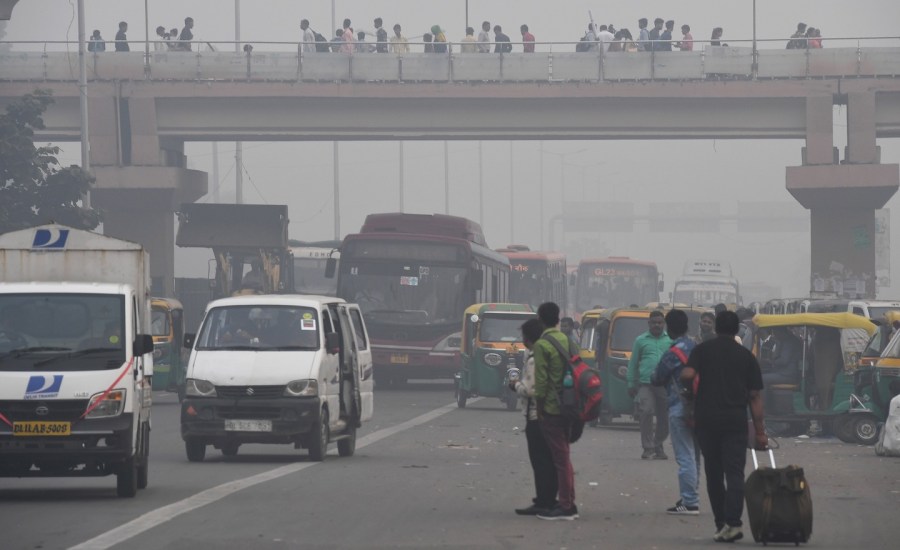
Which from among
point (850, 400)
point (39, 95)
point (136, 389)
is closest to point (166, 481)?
point (136, 389)

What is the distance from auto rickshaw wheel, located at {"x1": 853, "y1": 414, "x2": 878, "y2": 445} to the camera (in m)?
22.5

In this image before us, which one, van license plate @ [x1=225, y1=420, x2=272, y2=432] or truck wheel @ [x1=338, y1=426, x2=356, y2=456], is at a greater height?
van license plate @ [x1=225, y1=420, x2=272, y2=432]

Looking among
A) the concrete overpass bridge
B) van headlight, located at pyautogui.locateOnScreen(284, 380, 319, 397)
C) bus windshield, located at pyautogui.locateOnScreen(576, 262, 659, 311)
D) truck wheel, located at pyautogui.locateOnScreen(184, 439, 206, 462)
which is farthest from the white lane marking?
bus windshield, located at pyautogui.locateOnScreen(576, 262, 659, 311)

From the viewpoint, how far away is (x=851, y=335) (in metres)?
23.9

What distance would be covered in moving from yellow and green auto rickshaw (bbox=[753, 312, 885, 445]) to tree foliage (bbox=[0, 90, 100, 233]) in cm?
2356

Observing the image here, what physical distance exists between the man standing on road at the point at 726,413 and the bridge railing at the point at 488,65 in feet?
123

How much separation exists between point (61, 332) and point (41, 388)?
0.63 m

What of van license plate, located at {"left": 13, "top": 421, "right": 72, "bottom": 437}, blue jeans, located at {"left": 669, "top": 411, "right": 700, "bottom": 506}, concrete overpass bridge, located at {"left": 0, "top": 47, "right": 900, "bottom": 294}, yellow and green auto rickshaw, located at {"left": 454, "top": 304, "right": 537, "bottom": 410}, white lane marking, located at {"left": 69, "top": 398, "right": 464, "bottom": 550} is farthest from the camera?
concrete overpass bridge, located at {"left": 0, "top": 47, "right": 900, "bottom": 294}

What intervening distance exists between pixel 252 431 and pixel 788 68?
1348 inches

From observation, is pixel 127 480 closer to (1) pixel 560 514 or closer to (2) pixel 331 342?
(1) pixel 560 514

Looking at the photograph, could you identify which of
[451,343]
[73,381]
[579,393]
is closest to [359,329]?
[73,381]

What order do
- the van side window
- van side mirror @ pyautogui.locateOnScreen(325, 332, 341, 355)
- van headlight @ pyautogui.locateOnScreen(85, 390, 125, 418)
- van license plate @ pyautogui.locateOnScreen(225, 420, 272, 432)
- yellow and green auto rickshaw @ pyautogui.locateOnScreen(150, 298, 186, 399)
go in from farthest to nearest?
1. yellow and green auto rickshaw @ pyautogui.locateOnScreen(150, 298, 186, 399)
2. the van side window
3. van side mirror @ pyautogui.locateOnScreen(325, 332, 341, 355)
4. van license plate @ pyautogui.locateOnScreen(225, 420, 272, 432)
5. van headlight @ pyautogui.locateOnScreen(85, 390, 125, 418)

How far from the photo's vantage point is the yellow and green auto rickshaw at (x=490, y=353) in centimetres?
3008

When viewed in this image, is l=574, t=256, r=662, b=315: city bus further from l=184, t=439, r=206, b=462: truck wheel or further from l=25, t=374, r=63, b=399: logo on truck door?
l=25, t=374, r=63, b=399: logo on truck door
